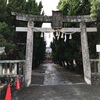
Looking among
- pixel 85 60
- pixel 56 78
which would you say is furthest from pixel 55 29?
pixel 56 78

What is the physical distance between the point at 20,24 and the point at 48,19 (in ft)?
11.9

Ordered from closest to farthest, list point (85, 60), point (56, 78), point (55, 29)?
point (85, 60), point (55, 29), point (56, 78)

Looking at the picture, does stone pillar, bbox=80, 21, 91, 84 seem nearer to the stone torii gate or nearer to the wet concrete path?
the stone torii gate

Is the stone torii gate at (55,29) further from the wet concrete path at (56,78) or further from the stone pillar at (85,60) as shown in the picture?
the wet concrete path at (56,78)

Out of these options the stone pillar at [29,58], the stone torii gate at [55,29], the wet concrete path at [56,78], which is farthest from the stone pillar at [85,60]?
the stone pillar at [29,58]

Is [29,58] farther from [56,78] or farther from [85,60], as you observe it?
[56,78]

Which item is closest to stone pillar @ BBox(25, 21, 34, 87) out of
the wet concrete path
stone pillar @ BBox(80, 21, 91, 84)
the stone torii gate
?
the stone torii gate

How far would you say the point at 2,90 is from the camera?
26.5 feet

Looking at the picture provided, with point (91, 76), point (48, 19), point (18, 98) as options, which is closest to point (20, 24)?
point (48, 19)

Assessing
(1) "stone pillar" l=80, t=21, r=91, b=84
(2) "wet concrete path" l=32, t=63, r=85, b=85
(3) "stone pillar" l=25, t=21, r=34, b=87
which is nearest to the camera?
(3) "stone pillar" l=25, t=21, r=34, b=87

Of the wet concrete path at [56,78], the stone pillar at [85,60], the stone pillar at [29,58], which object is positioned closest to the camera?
the stone pillar at [29,58]

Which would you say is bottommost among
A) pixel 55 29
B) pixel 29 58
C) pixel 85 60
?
pixel 85 60

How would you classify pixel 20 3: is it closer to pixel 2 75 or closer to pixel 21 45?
pixel 21 45

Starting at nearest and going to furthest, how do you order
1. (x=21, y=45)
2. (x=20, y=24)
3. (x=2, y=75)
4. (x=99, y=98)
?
(x=99, y=98), (x=2, y=75), (x=20, y=24), (x=21, y=45)
